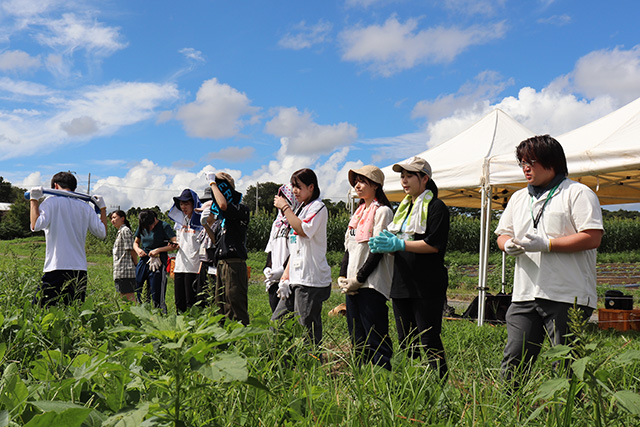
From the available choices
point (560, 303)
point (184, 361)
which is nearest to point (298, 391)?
point (184, 361)

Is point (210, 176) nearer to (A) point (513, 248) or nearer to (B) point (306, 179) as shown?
(B) point (306, 179)

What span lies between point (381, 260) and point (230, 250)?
1691 mm

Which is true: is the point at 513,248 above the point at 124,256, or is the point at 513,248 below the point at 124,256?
above

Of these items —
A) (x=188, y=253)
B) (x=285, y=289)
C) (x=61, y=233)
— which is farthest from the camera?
(x=188, y=253)

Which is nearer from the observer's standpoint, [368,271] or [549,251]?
[549,251]

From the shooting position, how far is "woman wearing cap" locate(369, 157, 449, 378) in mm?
3303

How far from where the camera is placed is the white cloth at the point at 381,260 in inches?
141

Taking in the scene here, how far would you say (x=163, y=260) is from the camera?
253 inches

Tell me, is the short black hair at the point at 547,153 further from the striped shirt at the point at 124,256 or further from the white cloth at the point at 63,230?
the striped shirt at the point at 124,256

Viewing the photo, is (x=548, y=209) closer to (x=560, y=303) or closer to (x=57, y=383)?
(x=560, y=303)

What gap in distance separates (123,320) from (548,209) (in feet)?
7.22

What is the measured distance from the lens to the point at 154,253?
6312 millimetres

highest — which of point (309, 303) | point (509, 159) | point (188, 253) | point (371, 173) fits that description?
point (509, 159)

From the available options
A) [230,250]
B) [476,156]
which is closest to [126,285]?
[230,250]
